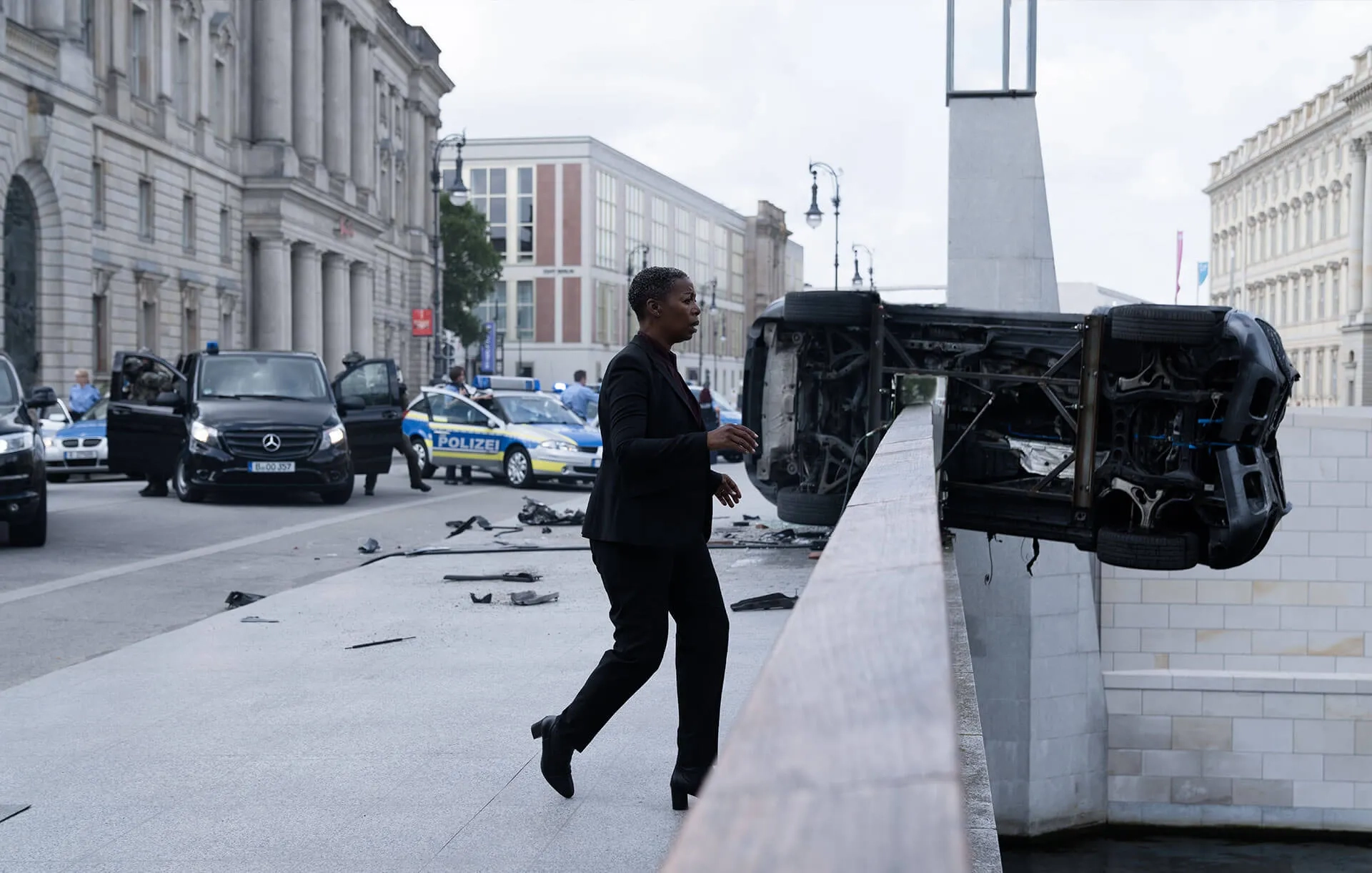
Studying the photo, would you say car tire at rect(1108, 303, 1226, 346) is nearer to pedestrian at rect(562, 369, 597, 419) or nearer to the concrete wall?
the concrete wall

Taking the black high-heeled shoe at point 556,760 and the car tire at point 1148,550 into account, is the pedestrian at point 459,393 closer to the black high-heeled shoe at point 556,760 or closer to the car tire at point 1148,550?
the car tire at point 1148,550

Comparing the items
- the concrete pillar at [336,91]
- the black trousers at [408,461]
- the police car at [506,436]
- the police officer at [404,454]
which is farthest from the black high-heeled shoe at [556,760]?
the concrete pillar at [336,91]

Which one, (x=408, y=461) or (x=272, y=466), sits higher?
(x=272, y=466)

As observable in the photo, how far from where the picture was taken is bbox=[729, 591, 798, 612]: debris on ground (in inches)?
435

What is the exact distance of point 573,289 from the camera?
102625 millimetres

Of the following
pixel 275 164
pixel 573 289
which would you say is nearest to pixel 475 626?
pixel 275 164

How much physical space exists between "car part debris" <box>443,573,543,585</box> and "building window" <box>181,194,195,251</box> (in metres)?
35.9

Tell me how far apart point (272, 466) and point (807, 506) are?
10455mm

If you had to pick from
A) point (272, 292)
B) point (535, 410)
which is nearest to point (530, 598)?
point (535, 410)

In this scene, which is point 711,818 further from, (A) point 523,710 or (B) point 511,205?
(B) point 511,205

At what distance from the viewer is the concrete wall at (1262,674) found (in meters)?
19.9

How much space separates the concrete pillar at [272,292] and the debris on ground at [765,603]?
43.5 m

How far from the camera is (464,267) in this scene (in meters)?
82.5

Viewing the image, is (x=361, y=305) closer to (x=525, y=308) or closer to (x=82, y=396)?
(x=525, y=308)
